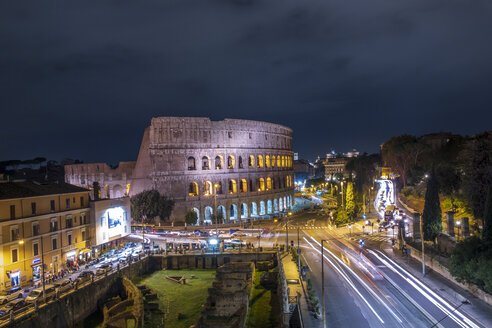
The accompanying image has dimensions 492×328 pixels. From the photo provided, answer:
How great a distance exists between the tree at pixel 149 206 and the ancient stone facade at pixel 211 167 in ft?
9.84

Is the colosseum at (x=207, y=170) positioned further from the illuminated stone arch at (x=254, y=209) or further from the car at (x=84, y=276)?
the car at (x=84, y=276)

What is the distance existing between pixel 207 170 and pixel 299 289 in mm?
40695

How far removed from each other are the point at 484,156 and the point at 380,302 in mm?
23482

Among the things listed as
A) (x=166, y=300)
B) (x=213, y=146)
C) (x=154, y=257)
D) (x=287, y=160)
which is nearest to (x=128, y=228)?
(x=154, y=257)

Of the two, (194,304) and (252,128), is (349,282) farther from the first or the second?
(252,128)

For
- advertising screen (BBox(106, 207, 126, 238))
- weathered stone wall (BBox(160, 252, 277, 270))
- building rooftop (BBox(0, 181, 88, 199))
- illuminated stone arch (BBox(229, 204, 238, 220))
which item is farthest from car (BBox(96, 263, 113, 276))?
illuminated stone arch (BBox(229, 204, 238, 220))

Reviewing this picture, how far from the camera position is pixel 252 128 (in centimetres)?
7438

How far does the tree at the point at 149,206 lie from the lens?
58.1 m

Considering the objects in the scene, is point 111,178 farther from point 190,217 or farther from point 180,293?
point 180,293

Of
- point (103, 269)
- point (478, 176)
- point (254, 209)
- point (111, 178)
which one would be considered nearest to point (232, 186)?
point (254, 209)

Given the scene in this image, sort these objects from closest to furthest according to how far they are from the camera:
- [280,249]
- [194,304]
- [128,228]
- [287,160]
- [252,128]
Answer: [194,304], [280,249], [128,228], [252,128], [287,160]

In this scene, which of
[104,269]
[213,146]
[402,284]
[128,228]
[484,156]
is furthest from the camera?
Answer: [213,146]

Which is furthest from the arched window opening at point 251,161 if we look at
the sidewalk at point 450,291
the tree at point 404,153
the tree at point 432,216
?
the sidewalk at point 450,291

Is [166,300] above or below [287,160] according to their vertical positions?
below
